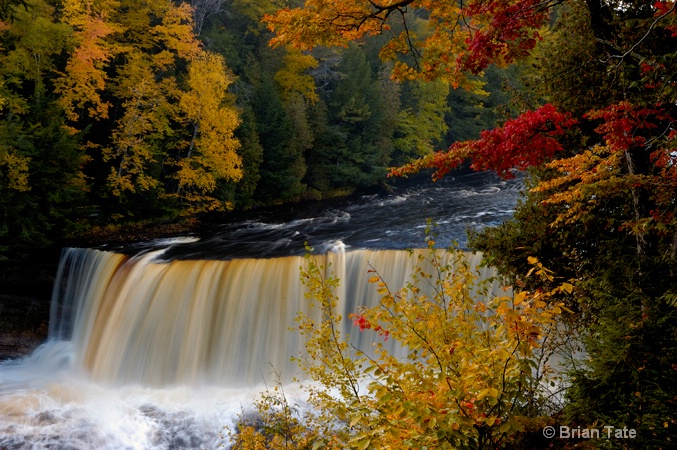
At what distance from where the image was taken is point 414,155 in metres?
32.1

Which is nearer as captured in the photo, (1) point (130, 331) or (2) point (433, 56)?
(2) point (433, 56)

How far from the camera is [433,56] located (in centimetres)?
589

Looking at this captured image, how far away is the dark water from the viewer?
47.8ft

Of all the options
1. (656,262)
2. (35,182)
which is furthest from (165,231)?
(656,262)

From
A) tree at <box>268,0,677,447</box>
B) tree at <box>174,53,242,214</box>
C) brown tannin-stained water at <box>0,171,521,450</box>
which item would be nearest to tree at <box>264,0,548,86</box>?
tree at <box>268,0,677,447</box>

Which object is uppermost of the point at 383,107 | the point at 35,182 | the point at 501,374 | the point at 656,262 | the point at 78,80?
the point at 383,107

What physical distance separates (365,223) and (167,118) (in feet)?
29.0

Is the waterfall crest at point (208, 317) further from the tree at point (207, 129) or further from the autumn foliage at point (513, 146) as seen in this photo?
the tree at point (207, 129)

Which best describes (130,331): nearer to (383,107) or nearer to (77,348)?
(77,348)

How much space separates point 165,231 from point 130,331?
19.4 ft

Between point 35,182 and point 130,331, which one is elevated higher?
point 35,182

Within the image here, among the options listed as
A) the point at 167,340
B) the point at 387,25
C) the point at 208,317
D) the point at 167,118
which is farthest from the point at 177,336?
the point at 167,118

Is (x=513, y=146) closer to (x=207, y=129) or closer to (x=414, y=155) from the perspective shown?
(x=207, y=129)

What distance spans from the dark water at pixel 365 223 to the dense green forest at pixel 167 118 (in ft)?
7.51
